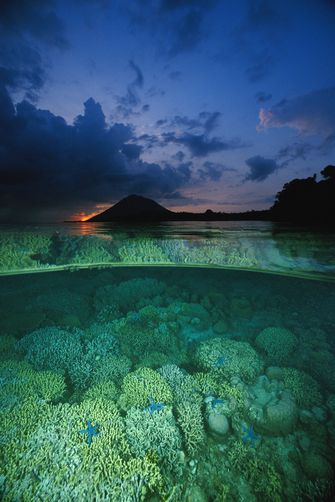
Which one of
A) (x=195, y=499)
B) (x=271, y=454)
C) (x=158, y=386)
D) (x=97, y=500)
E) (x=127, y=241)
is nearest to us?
(x=97, y=500)

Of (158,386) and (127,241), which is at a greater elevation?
(127,241)

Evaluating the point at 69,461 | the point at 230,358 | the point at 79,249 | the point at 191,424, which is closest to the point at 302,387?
the point at 230,358

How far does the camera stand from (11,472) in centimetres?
459

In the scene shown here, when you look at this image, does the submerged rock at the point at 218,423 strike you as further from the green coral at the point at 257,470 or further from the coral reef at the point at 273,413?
the coral reef at the point at 273,413

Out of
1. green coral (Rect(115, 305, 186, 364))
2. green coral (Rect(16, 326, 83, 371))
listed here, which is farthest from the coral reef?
green coral (Rect(16, 326, 83, 371))

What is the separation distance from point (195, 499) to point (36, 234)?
9.95m

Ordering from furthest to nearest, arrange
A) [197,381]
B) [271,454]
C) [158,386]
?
[197,381]
[158,386]
[271,454]

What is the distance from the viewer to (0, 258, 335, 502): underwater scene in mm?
4832

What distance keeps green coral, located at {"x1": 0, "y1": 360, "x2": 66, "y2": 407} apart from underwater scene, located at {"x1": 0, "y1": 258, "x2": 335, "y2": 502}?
0.12 feet

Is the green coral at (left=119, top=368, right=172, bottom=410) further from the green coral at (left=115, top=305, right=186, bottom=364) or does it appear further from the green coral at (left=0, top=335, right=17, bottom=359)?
the green coral at (left=0, top=335, right=17, bottom=359)

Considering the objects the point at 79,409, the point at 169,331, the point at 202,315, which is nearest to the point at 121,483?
the point at 79,409

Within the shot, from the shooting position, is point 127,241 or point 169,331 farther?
point 127,241

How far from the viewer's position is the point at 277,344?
934 cm

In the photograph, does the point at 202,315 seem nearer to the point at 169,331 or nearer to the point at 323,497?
the point at 169,331
